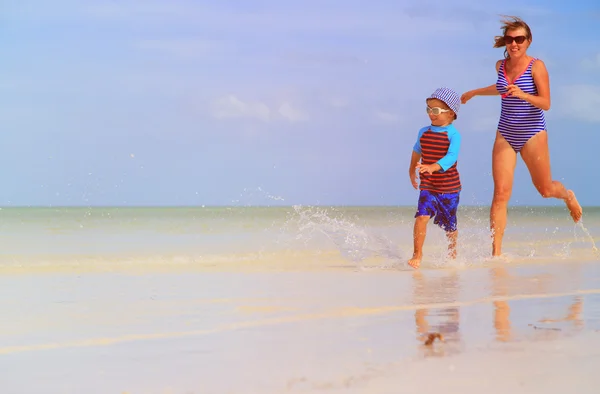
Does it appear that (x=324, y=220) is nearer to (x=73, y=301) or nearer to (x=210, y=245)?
(x=210, y=245)

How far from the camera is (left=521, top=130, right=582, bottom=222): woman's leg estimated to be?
6.82m

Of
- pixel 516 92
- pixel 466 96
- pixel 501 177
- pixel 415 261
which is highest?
pixel 516 92

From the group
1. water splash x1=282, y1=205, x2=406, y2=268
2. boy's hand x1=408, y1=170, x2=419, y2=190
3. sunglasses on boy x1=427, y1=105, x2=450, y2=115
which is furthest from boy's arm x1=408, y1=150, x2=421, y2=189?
water splash x1=282, y1=205, x2=406, y2=268

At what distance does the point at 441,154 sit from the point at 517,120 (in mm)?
793

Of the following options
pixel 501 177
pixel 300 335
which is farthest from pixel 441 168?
pixel 300 335

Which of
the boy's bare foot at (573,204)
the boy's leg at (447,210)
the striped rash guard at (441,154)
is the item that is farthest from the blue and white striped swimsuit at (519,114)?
the boy's bare foot at (573,204)

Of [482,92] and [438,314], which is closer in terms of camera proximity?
[438,314]

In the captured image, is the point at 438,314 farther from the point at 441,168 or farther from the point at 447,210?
the point at 447,210

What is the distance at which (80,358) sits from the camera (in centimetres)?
321

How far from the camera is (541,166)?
6941 mm

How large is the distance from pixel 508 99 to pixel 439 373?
4.51 meters

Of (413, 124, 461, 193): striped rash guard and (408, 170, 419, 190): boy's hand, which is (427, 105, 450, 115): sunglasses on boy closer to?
(413, 124, 461, 193): striped rash guard

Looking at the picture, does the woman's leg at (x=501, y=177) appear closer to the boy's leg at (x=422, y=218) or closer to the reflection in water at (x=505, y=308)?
the boy's leg at (x=422, y=218)

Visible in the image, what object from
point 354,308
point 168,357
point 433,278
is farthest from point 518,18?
point 168,357
